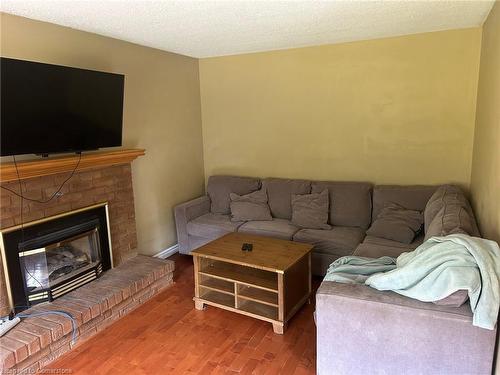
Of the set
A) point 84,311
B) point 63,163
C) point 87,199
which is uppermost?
point 63,163

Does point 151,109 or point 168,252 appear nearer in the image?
point 151,109

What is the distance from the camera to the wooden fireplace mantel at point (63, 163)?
2459 millimetres

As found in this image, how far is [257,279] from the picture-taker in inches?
114

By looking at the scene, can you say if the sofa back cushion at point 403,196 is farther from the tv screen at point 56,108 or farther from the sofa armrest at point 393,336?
the tv screen at point 56,108

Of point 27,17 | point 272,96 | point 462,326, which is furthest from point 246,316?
point 27,17

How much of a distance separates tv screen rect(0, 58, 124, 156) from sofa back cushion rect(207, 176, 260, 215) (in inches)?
58.5

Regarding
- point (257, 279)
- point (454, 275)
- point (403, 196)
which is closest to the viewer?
point (454, 275)

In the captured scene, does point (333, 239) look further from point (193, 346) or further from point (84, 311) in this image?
point (84, 311)

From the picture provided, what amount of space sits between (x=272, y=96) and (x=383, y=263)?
261 cm

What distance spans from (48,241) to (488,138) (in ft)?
10.9

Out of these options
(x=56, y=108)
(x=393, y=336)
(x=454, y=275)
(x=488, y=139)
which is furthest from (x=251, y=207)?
(x=454, y=275)

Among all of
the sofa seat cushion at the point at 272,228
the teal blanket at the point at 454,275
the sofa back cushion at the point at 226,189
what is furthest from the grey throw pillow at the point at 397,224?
the sofa back cushion at the point at 226,189

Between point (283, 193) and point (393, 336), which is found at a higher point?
point (283, 193)

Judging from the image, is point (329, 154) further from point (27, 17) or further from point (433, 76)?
point (27, 17)
